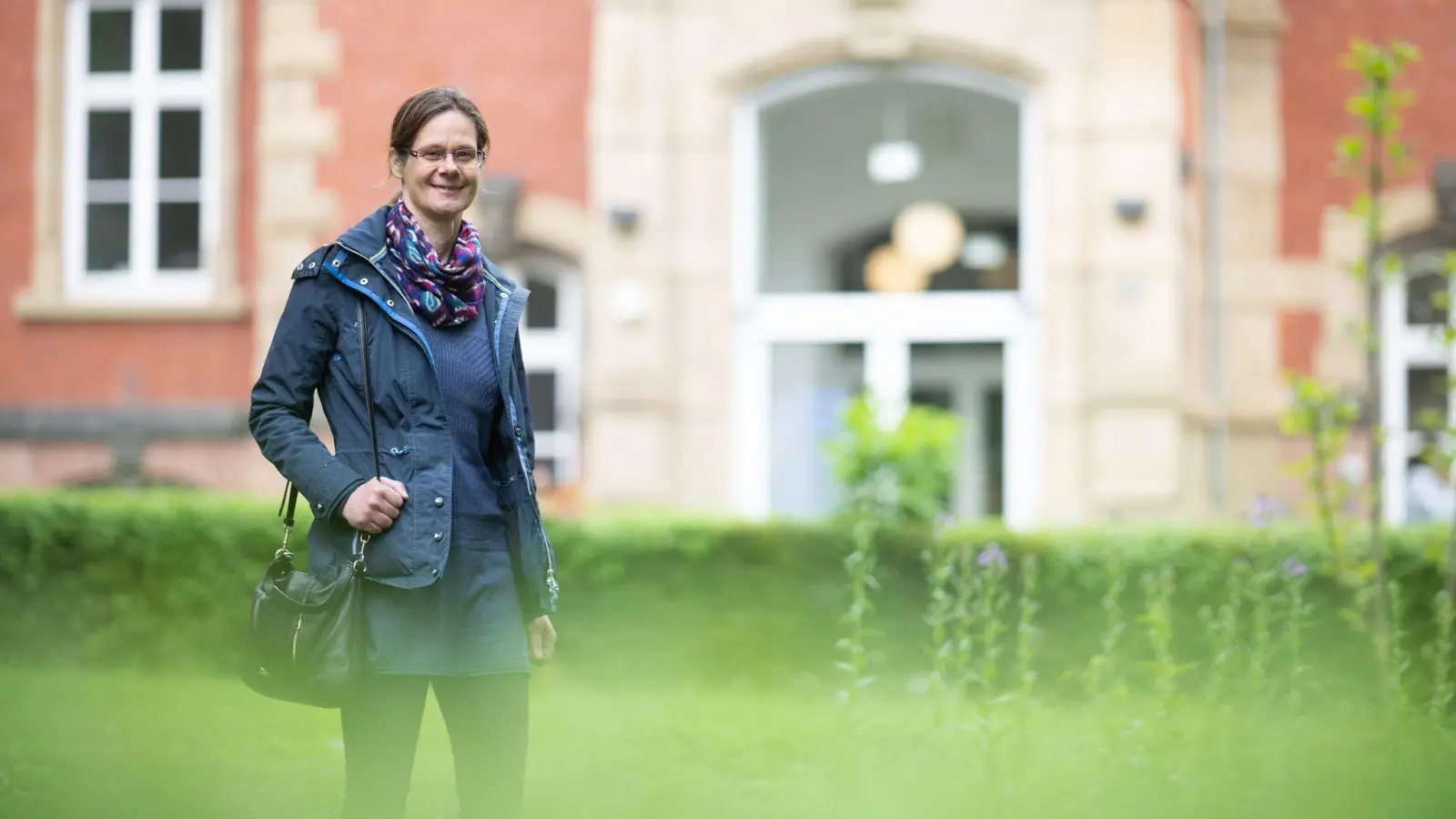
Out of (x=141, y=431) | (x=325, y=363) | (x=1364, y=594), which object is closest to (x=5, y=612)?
(x=141, y=431)

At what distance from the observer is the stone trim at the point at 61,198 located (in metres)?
11.8

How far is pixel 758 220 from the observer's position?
10.9 m

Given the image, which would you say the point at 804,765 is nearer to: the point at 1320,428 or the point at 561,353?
the point at 1320,428

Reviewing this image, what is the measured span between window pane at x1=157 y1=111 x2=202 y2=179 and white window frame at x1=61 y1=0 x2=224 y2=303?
55 millimetres

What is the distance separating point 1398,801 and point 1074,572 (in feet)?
9.62

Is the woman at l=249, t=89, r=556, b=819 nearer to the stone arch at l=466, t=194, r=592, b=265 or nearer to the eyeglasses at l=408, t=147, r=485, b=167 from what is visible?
the eyeglasses at l=408, t=147, r=485, b=167

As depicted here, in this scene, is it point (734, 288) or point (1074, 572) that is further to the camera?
point (734, 288)

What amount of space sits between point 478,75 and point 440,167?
874cm

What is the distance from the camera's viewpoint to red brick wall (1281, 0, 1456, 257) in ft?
37.7

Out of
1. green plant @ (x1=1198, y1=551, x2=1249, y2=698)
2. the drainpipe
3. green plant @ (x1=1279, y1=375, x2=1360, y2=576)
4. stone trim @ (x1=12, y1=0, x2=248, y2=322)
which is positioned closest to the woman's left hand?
green plant @ (x1=1198, y1=551, x2=1249, y2=698)

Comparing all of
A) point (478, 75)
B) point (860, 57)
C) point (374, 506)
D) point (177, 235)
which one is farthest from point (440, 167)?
point (177, 235)

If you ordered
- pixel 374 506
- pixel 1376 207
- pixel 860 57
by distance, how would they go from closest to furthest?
1. pixel 374 506
2. pixel 1376 207
3. pixel 860 57

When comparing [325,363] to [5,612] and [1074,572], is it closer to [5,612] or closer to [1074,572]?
[1074,572]

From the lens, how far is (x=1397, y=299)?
11.7 meters
